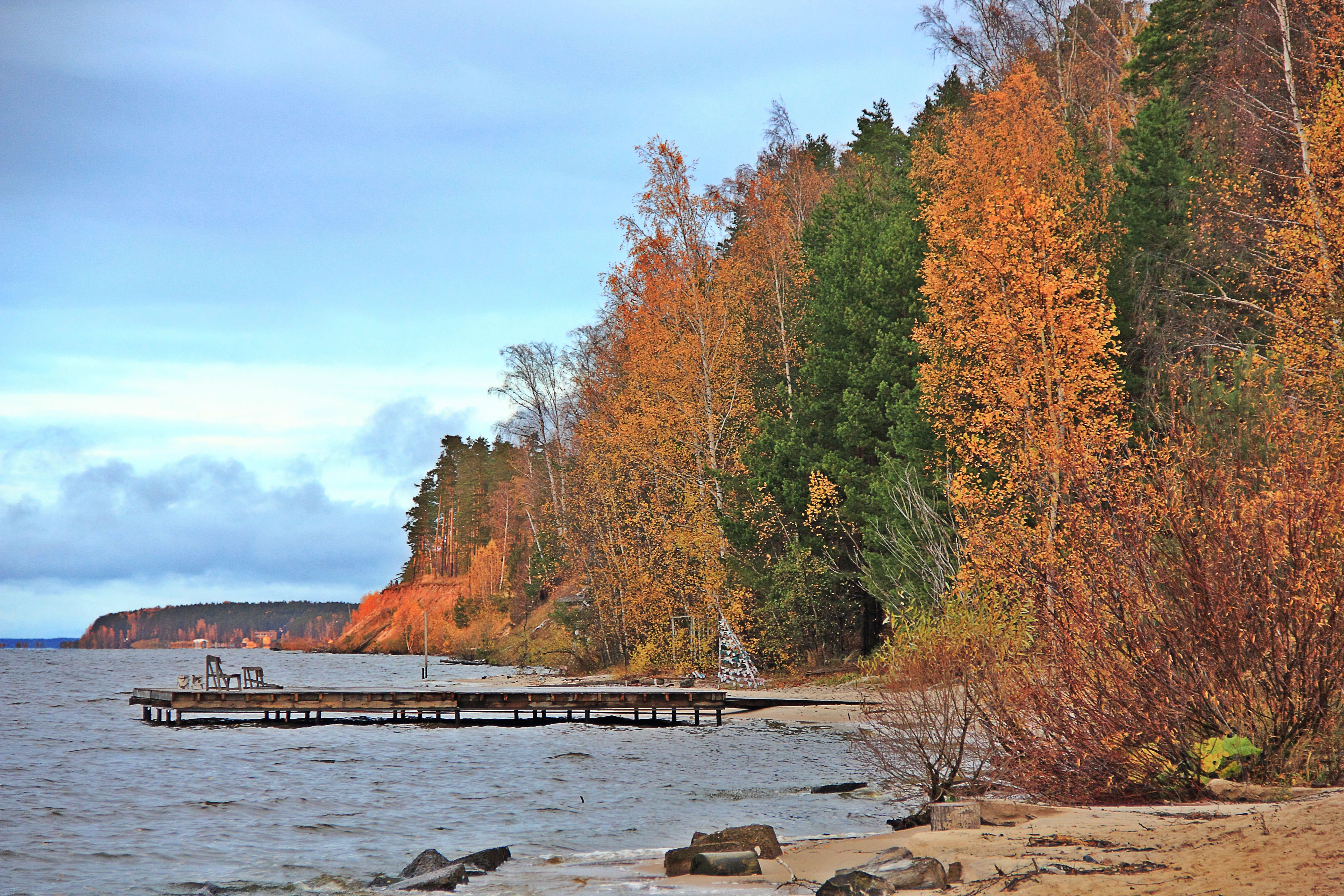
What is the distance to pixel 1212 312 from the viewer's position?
78.1 ft

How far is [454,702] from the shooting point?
30938 mm

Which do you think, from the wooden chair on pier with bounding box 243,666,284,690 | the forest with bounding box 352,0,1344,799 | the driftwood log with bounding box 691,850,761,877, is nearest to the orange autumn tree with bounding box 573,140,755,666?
the forest with bounding box 352,0,1344,799

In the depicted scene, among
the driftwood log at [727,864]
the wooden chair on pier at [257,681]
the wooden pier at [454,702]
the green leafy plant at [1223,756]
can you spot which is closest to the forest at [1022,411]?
the green leafy plant at [1223,756]

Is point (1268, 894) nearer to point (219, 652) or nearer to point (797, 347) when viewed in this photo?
point (797, 347)

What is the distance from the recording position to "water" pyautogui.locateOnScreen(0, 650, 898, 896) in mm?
13266

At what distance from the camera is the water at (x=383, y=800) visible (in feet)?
43.5

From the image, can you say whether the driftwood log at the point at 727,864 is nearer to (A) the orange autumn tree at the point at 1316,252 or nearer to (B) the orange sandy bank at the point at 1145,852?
(B) the orange sandy bank at the point at 1145,852

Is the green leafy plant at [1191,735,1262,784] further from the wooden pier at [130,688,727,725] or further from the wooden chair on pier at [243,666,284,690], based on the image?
the wooden chair on pier at [243,666,284,690]

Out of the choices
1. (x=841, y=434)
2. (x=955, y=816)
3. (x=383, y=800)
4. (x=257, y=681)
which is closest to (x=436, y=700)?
(x=257, y=681)

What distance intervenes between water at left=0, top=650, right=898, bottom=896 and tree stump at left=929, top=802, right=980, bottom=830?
2914 millimetres

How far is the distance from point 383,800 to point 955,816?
1173cm

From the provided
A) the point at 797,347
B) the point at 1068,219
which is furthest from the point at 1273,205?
the point at 797,347

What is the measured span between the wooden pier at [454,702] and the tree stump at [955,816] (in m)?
18.0

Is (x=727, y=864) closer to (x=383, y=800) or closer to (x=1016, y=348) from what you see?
(x=383, y=800)
